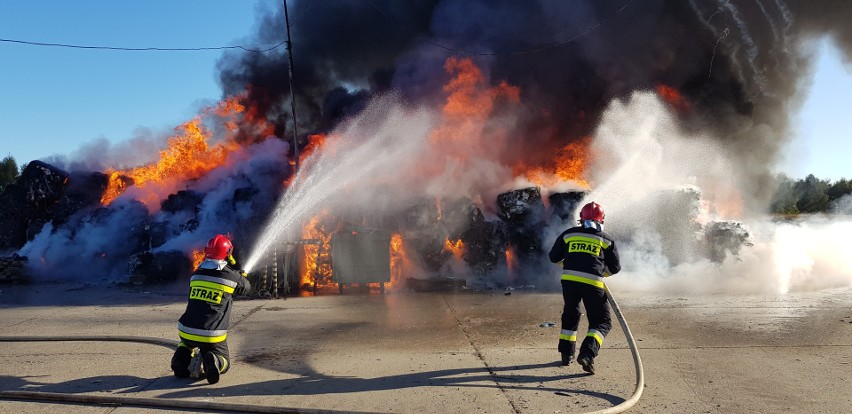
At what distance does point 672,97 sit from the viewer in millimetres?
18969

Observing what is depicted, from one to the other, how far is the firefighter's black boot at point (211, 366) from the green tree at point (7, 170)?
5339cm

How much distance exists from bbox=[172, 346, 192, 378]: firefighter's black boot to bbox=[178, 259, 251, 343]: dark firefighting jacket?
0.16 metres

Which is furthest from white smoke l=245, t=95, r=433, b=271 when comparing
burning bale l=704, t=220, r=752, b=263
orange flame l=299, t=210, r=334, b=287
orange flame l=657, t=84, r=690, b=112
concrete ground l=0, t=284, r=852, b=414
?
orange flame l=657, t=84, r=690, b=112

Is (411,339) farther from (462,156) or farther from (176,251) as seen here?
(462,156)

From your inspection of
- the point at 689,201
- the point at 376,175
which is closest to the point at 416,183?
the point at 376,175

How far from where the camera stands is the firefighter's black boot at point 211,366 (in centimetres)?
478

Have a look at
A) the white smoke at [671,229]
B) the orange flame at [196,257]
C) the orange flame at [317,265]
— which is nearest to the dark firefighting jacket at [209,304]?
the orange flame at [317,265]

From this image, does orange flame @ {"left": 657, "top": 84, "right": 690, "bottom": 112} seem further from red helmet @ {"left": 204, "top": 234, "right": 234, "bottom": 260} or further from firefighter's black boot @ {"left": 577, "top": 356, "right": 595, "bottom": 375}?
red helmet @ {"left": 204, "top": 234, "right": 234, "bottom": 260}

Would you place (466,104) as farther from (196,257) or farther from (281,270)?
(196,257)

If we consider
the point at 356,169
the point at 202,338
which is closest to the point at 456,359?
the point at 202,338

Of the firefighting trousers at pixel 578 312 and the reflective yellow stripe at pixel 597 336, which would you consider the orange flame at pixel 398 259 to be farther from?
the reflective yellow stripe at pixel 597 336

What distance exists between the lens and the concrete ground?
4.43m

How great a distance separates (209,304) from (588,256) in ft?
12.3

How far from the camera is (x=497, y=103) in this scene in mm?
19109
